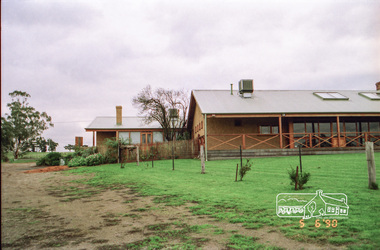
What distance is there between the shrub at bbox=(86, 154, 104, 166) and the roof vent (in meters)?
12.1

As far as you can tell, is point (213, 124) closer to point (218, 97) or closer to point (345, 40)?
point (218, 97)

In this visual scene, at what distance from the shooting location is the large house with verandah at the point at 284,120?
19.8 m

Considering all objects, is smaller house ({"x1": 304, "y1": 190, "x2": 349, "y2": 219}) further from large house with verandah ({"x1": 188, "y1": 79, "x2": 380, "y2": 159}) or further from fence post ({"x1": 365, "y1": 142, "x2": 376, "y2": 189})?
large house with verandah ({"x1": 188, "y1": 79, "x2": 380, "y2": 159})

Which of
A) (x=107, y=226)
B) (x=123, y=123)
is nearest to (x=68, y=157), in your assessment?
(x=123, y=123)

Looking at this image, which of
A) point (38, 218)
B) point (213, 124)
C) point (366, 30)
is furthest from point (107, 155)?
point (366, 30)

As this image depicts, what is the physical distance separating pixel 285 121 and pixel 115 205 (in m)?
19.1

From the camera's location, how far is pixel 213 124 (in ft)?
71.5

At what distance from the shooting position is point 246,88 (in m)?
23.3

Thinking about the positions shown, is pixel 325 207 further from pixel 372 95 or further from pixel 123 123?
pixel 123 123

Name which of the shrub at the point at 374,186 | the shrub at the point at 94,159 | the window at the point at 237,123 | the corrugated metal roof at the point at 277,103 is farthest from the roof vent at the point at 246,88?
the shrub at the point at 374,186

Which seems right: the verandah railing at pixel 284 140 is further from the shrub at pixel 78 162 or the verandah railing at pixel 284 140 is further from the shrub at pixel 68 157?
the shrub at pixel 68 157

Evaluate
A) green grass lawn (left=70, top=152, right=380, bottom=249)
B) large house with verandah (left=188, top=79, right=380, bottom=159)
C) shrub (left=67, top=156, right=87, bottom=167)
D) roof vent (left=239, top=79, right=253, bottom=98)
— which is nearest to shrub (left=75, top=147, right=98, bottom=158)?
shrub (left=67, top=156, right=87, bottom=167)

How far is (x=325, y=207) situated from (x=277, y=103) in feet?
58.8

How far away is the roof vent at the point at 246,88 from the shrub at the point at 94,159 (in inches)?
477
